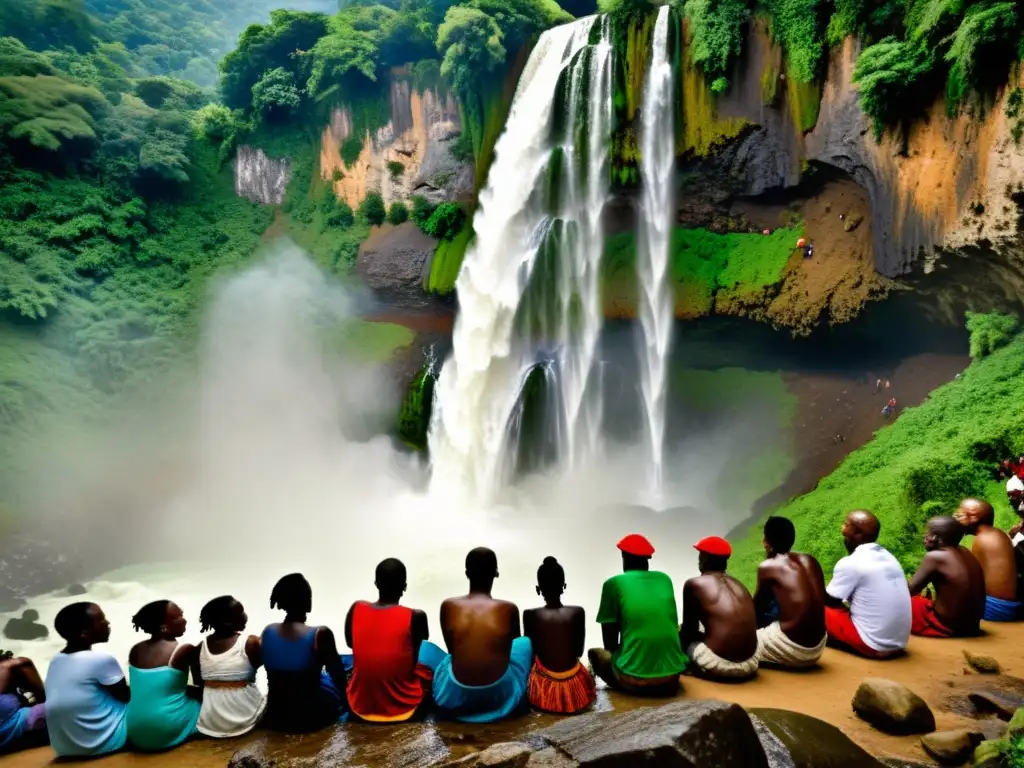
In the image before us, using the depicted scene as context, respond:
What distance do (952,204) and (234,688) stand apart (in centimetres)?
1156

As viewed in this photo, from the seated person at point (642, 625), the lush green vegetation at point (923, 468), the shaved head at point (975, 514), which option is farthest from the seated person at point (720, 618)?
the lush green vegetation at point (923, 468)

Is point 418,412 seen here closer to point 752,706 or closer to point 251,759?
point 752,706

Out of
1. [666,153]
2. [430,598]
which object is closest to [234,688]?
[430,598]

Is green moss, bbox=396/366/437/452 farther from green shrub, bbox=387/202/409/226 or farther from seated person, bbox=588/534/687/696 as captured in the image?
seated person, bbox=588/534/687/696

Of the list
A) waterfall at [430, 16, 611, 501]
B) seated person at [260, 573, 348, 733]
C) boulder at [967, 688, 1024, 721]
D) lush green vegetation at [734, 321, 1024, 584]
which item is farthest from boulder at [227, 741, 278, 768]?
waterfall at [430, 16, 611, 501]

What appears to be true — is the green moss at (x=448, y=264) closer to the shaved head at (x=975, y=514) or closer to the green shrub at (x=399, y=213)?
the green shrub at (x=399, y=213)

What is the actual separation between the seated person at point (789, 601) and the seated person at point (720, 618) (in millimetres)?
290

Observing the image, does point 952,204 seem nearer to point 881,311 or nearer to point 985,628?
point 881,311

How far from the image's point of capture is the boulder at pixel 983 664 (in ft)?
15.1

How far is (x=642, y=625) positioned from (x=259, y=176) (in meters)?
23.8

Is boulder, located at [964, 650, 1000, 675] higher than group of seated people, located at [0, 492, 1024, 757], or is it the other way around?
group of seated people, located at [0, 492, 1024, 757]

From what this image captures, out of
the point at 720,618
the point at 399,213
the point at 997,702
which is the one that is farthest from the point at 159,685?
the point at 399,213

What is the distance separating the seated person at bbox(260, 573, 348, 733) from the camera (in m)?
3.78

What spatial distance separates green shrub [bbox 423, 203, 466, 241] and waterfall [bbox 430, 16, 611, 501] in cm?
245
